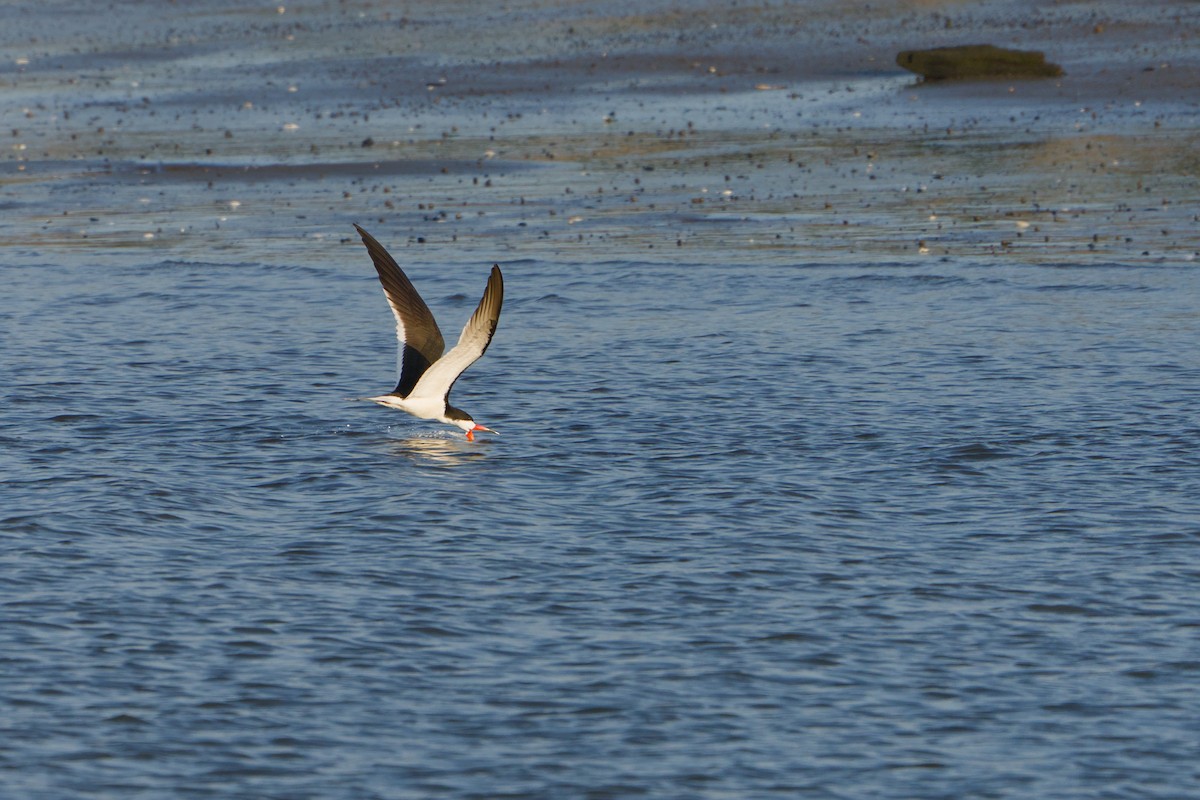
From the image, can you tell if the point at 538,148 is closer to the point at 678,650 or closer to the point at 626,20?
the point at 626,20

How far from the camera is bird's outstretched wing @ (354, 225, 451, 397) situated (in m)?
14.9

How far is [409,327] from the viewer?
15109mm

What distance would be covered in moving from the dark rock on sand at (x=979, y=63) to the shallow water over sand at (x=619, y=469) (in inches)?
173

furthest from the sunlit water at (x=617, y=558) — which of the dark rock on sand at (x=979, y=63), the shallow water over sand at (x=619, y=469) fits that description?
the dark rock on sand at (x=979, y=63)

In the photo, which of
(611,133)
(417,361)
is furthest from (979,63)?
(417,361)

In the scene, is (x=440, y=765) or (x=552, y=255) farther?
(x=552, y=255)

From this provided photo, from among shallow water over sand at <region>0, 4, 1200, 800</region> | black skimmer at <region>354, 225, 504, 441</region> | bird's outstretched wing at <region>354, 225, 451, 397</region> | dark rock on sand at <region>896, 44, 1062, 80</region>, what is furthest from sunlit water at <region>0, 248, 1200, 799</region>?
dark rock on sand at <region>896, 44, 1062, 80</region>

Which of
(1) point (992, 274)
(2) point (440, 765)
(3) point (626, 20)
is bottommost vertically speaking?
(2) point (440, 765)

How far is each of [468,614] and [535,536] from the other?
165cm

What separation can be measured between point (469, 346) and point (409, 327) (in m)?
1.39

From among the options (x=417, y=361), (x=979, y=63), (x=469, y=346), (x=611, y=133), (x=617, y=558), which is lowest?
(x=617, y=558)

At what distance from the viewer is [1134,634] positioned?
34.3 ft

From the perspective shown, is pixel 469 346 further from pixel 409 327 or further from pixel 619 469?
pixel 619 469

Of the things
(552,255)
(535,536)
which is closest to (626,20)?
(552,255)
